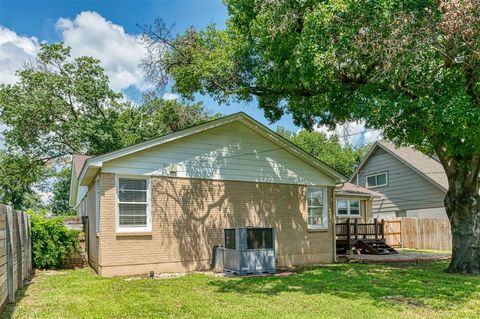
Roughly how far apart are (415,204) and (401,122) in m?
15.3

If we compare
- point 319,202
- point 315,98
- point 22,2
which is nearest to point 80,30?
point 22,2

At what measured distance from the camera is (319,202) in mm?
15148

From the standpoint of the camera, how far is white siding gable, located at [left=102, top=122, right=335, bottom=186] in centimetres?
1191

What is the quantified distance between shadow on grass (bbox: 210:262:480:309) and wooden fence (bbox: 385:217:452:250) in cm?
922

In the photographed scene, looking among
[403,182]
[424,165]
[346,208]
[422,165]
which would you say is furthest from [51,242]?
[424,165]

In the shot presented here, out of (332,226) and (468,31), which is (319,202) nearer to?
(332,226)

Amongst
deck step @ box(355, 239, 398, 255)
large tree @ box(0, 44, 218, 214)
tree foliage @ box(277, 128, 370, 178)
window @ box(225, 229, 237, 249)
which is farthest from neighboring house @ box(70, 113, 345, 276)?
tree foliage @ box(277, 128, 370, 178)

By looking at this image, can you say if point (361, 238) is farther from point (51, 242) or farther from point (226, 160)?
point (51, 242)

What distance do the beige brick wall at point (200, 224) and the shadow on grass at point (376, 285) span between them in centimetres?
225

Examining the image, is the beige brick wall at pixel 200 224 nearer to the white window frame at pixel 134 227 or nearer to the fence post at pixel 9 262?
the white window frame at pixel 134 227

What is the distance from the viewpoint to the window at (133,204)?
11.5 meters

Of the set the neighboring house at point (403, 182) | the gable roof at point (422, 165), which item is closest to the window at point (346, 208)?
the neighboring house at point (403, 182)

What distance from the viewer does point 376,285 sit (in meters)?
9.38

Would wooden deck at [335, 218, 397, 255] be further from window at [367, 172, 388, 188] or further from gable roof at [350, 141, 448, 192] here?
window at [367, 172, 388, 188]
